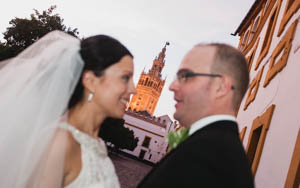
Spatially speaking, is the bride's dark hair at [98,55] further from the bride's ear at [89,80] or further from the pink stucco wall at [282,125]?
the pink stucco wall at [282,125]

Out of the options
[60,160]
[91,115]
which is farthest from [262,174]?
[60,160]

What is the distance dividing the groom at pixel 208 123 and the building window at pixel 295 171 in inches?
90.3

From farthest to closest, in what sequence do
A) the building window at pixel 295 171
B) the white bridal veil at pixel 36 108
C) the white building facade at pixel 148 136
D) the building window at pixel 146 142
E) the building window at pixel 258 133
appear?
1. the building window at pixel 146 142
2. the white building facade at pixel 148 136
3. the building window at pixel 258 133
4. the building window at pixel 295 171
5. the white bridal veil at pixel 36 108

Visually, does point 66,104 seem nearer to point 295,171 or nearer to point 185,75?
point 185,75

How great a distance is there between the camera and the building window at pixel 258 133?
19.8 ft

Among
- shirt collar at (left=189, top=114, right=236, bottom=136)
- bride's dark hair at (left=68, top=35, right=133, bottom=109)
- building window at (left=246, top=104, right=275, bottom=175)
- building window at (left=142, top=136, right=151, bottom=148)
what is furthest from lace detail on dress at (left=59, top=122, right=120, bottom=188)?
building window at (left=142, top=136, right=151, bottom=148)

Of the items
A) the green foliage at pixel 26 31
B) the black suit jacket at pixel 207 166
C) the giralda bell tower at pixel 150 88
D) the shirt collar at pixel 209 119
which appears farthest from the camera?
the giralda bell tower at pixel 150 88

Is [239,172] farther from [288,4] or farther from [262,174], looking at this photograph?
[288,4]

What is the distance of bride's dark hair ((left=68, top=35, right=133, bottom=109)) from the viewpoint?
2.35 meters

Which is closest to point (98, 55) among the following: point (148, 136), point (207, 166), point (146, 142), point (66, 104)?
point (66, 104)

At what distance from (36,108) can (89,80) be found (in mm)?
499

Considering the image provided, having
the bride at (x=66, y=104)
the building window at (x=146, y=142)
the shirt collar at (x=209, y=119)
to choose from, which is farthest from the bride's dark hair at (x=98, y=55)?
the building window at (x=146, y=142)

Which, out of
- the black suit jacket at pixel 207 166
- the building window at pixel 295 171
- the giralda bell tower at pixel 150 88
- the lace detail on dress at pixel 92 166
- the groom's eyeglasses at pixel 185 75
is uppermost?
the giralda bell tower at pixel 150 88

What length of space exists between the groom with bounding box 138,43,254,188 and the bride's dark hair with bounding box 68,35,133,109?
60 centimetres
